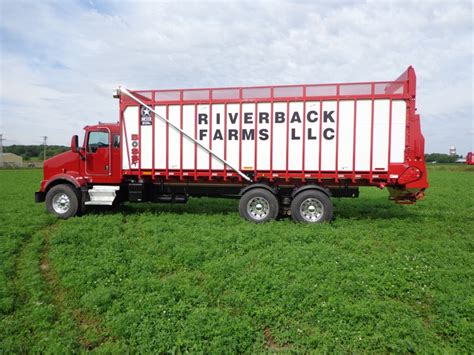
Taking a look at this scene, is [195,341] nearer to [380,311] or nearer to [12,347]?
[12,347]

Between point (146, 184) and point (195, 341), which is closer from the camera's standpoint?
point (195, 341)

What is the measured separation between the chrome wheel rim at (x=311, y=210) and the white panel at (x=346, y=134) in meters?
1.18

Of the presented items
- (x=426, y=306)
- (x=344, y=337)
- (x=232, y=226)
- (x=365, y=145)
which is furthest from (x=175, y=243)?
(x=365, y=145)

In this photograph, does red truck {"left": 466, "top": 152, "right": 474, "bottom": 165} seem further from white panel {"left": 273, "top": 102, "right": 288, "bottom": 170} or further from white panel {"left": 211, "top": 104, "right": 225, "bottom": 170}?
white panel {"left": 211, "top": 104, "right": 225, "bottom": 170}

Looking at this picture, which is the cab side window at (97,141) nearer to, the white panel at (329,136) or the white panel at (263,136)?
the white panel at (263,136)

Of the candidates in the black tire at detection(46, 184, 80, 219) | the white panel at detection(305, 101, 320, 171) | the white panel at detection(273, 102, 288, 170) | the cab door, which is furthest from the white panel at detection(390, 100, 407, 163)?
the black tire at detection(46, 184, 80, 219)

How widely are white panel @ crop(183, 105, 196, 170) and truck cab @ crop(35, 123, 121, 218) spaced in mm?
2202

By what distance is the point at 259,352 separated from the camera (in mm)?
3477

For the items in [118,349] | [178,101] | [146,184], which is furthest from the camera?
[146,184]

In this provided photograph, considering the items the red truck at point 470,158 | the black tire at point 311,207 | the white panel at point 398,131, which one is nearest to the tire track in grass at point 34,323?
the black tire at point 311,207

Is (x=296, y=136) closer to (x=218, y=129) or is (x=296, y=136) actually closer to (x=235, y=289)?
(x=218, y=129)

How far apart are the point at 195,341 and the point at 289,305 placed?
1.37 meters

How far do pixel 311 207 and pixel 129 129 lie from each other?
5.66 meters

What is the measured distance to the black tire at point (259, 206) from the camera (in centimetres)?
830
